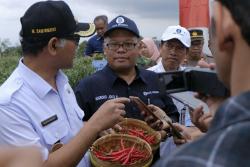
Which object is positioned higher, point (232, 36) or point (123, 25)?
point (232, 36)

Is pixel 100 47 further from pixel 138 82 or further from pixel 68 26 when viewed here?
pixel 68 26

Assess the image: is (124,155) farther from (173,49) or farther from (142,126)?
(173,49)

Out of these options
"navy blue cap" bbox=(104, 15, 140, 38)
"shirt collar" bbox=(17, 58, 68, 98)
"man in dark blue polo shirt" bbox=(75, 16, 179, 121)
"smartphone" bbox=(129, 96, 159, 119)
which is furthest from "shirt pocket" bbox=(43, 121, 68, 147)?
"navy blue cap" bbox=(104, 15, 140, 38)

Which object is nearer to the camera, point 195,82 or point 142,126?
point 195,82

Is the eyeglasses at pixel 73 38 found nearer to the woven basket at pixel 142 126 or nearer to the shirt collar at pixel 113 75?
the woven basket at pixel 142 126

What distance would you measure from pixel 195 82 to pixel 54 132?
954mm

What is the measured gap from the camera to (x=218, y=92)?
1306mm

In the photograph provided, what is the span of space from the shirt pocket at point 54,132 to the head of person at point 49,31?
330 mm

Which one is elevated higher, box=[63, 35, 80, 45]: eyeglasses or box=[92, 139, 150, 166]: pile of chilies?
box=[63, 35, 80, 45]: eyeglasses

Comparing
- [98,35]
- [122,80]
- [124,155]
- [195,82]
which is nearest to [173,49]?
[122,80]

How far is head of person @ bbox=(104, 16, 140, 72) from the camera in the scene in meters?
3.27

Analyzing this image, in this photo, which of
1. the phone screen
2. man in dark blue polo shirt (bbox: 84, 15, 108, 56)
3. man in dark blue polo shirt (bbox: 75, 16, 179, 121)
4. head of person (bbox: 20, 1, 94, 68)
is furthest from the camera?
man in dark blue polo shirt (bbox: 84, 15, 108, 56)

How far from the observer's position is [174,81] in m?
1.62

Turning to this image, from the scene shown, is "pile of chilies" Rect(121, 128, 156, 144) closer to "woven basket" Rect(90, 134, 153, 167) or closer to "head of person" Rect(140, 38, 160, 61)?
"woven basket" Rect(90, 134, 153, 167)
